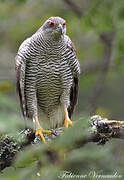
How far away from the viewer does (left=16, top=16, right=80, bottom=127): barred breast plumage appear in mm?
5309

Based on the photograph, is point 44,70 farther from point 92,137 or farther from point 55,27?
point 92,137

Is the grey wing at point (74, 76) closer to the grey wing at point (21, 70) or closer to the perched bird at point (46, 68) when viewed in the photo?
the perched bird at point (46, 68)

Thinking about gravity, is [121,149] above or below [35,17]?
below

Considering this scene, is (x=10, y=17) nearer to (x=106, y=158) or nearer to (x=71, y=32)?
(x=71, y=32)

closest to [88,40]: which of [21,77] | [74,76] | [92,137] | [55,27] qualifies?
[74,76]

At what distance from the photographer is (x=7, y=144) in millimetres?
4105

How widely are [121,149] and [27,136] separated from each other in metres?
2.48

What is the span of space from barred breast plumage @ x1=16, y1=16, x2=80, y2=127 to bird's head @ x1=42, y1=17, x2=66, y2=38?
4 cm

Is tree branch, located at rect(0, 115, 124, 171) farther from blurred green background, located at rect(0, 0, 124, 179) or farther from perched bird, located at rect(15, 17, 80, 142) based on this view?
perched bird, located at rect(15, 17, 80, 142)

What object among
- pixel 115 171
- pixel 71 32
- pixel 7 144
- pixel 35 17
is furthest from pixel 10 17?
pixel 115 171

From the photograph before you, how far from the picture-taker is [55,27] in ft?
17.6

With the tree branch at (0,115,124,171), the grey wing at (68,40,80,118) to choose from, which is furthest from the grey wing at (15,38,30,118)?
the tree branch at (0,115,124,171)

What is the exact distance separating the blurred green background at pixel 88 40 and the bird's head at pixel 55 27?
867 mm

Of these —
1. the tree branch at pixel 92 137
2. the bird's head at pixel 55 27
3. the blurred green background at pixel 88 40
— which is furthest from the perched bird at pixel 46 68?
the tree branch at pixel 92 137
